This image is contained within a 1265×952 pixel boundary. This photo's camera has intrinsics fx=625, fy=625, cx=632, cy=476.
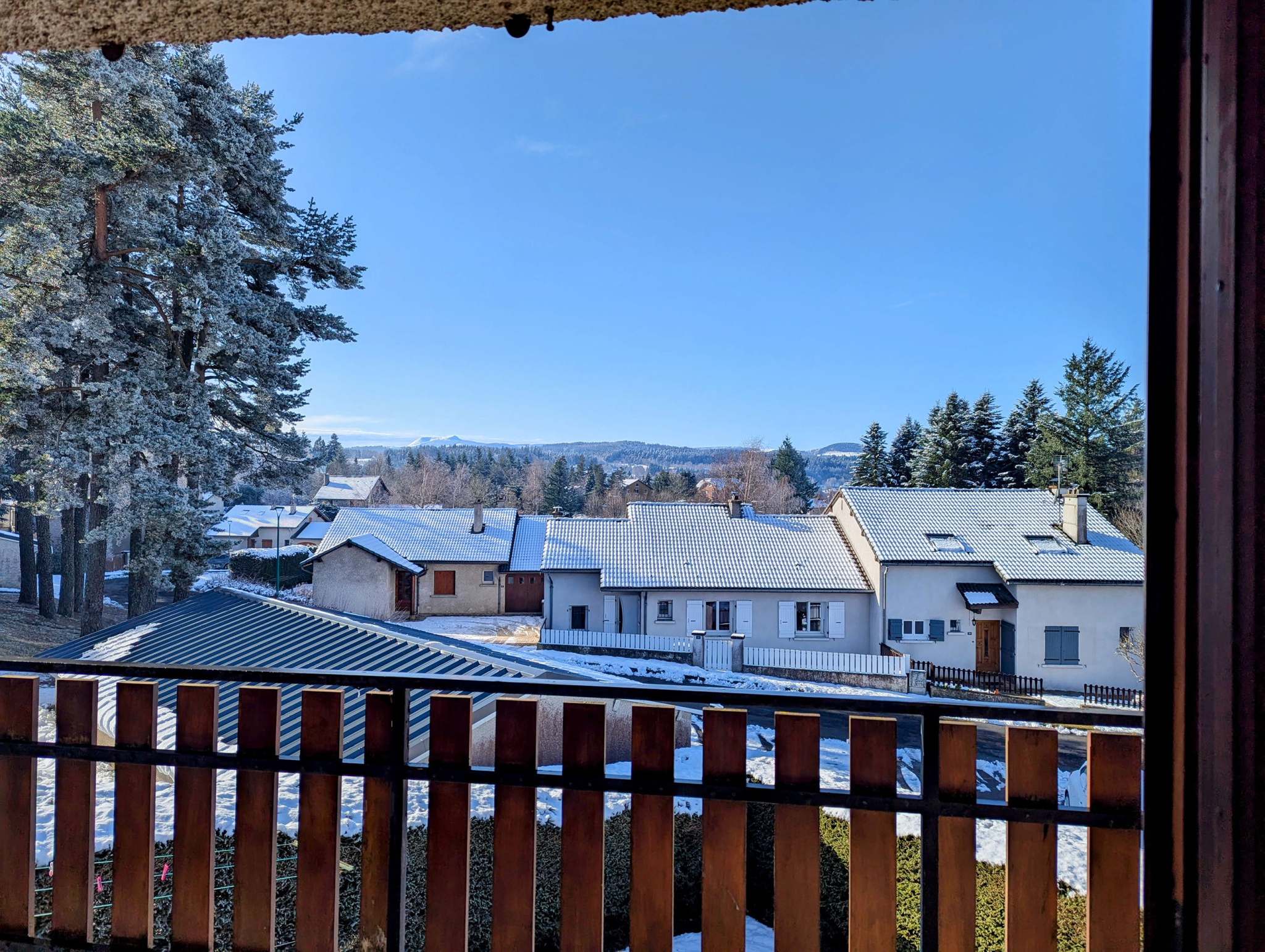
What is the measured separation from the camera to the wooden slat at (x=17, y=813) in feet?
3.60

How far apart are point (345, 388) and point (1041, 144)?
8.68 meters

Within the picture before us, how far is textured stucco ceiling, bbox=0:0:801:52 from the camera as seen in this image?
78cm

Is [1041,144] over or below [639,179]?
below

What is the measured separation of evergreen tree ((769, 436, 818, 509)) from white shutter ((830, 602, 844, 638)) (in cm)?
1821

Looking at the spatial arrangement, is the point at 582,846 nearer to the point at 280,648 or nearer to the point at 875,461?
the point at 280,648

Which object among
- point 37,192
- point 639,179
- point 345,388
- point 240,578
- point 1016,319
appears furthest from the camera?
→ point 240,578

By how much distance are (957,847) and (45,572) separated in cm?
1545

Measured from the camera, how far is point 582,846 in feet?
3.36

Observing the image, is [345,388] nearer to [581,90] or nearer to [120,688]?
[581,90]

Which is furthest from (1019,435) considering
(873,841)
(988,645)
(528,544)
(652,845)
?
(652,845)

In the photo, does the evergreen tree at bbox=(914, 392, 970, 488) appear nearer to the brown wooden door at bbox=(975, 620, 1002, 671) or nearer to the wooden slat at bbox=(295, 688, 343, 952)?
the brown wooden door at bbox=(975, 620, 1002, 671)

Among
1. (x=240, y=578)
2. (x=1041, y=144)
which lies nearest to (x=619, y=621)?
(x=1041, y=144)

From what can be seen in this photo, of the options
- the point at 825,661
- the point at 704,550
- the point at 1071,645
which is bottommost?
the point at 825,661

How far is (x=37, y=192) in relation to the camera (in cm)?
737
